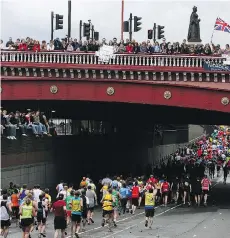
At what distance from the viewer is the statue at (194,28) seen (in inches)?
1700

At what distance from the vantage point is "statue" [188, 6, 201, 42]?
43.2m

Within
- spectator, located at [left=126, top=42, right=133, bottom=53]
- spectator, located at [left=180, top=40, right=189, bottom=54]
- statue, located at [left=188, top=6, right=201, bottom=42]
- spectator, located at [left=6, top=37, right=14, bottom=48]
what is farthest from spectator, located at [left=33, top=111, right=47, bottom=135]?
statue, located at [left=188, top=6, right=201, bottom=42]

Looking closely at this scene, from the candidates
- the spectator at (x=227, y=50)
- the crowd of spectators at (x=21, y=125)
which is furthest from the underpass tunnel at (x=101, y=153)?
the spectator at (x=227, y=50)

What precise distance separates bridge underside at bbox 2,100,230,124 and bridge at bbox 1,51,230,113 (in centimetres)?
204

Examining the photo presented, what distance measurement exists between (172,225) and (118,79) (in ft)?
39.9

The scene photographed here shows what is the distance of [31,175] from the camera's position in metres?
40.4

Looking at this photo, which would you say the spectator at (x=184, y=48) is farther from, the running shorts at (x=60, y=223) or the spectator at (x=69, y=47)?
the running shorts at (x=60, y=223)

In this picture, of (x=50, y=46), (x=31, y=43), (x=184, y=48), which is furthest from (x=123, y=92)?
(x=31, y=43)

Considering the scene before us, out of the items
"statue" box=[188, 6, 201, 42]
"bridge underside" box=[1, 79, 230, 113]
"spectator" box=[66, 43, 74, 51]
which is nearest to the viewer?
"bridge underside" box=[1, 79, 230, 113]

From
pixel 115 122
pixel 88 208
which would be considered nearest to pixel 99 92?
pixel 88 208

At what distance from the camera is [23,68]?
42.1 meters

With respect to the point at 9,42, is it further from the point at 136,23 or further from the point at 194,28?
the point at 194,28

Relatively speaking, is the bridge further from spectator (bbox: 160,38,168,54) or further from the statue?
the statue

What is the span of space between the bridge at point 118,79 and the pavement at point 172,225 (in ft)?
19.1
